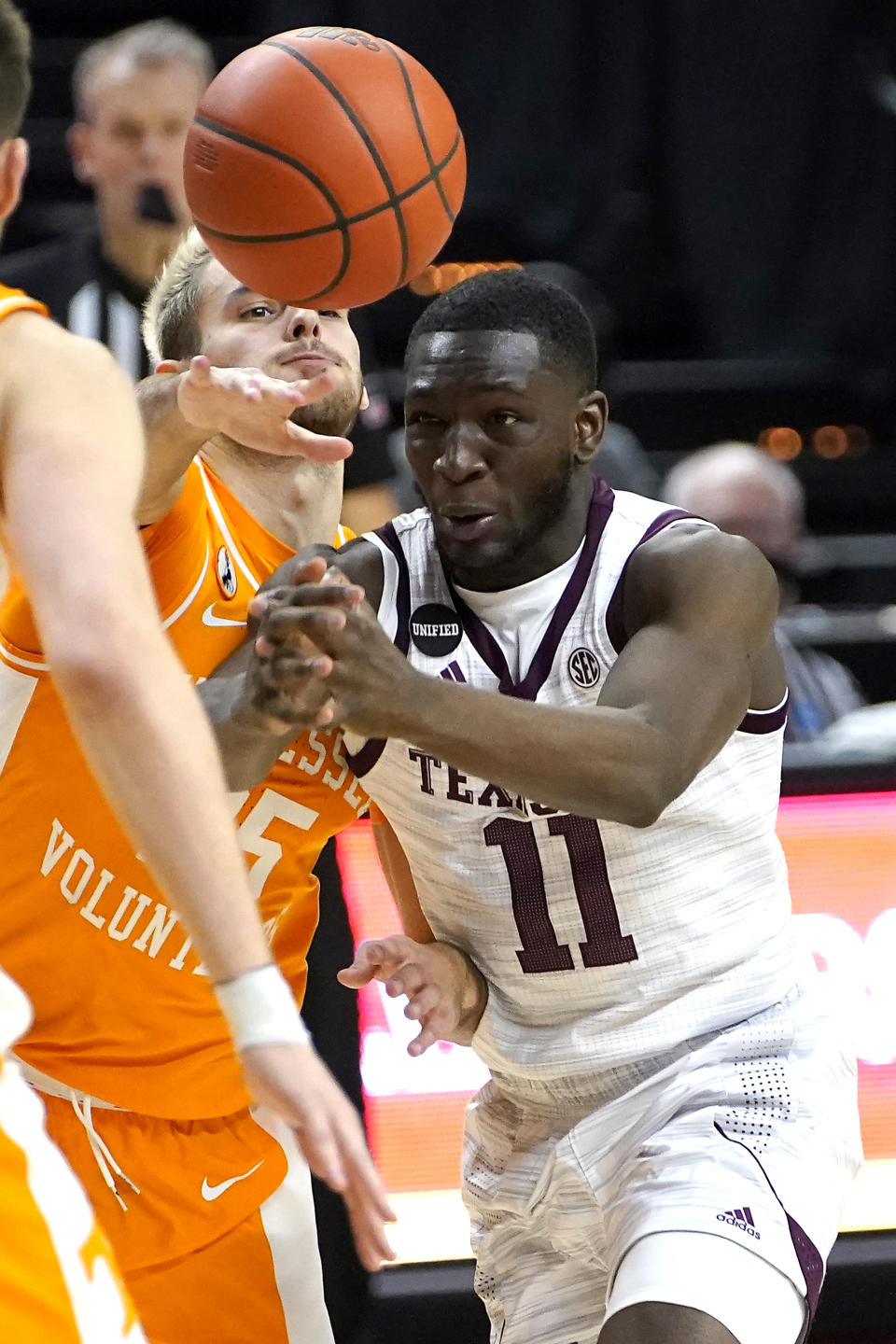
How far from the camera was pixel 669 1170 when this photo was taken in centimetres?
285

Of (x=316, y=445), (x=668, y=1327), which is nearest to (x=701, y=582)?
(x=316, y=445)

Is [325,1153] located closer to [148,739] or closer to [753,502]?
[148,739]

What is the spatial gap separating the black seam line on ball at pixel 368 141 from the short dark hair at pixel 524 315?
143 millimetres

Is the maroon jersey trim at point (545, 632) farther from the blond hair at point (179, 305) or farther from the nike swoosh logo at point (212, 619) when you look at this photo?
the blond hair at point (179, 305)

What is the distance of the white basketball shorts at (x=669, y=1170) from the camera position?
2777mm

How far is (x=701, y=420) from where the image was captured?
30.0 feet

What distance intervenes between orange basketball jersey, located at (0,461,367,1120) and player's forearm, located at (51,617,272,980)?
1.37 m

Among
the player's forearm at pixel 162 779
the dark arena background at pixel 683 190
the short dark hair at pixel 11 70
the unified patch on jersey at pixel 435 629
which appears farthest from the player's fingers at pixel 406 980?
the dark arena background at pixel 683 190

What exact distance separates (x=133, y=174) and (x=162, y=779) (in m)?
4.02

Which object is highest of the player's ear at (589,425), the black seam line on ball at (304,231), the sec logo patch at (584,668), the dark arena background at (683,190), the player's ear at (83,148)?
the black seam line on ball at (304,231)

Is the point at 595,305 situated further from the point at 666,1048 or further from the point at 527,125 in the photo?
the point at 666,1048

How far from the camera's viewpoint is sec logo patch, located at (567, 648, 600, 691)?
2.98 metres

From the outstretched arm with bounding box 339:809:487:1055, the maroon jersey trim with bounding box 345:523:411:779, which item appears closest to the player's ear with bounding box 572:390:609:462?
the maroon jersey trim with bounding box 345:523:411:779

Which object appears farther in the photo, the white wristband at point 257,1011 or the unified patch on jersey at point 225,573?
the unified patch on jersey at point 225,573
